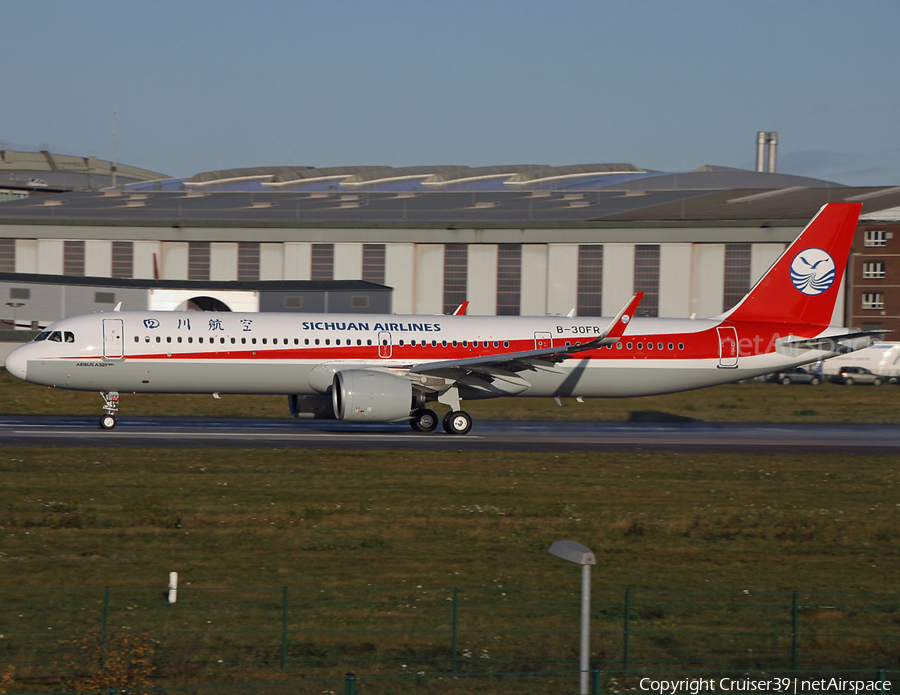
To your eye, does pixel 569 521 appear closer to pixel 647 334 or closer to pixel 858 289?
pixel 647 334

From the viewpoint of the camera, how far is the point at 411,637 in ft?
48.8

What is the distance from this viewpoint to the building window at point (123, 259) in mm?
72438

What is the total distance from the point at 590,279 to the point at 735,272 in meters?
9.90

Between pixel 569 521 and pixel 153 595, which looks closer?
pixel 153 595

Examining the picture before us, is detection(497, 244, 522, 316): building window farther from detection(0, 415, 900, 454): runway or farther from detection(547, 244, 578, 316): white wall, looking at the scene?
detection(0, 415, 900, 454): runway

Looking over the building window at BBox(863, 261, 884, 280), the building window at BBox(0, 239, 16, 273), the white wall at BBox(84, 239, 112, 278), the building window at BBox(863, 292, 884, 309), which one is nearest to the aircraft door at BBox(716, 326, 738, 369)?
the building window at BBox(863, 292, 884, 309)

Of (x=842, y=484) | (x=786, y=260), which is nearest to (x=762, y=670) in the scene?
(x=842, y=484)

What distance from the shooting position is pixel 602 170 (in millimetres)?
105312

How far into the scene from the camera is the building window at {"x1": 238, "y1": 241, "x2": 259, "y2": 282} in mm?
71938

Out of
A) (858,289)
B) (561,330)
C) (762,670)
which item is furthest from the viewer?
(858,289)

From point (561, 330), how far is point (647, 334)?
3405 millimetres

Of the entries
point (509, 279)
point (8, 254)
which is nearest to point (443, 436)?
point (509, 279)

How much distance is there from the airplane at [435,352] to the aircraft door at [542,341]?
0.16ft

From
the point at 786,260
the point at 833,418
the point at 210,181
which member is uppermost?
the point at 210,181
